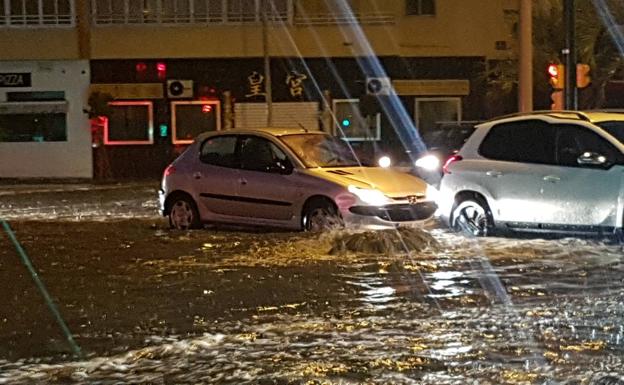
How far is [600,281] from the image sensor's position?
1103 cm

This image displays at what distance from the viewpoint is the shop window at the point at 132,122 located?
3725 centimetres

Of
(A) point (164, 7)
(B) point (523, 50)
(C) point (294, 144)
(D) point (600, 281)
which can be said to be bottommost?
(D) point (600, 281)

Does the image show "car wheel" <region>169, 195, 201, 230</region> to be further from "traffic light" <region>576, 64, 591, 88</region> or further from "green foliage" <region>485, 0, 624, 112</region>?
"green foliage" <region>485, 0, 624, 112</region>

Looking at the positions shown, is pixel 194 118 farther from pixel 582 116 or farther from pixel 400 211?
pixel 582 116

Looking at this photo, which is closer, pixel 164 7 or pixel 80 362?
pixel 80 362

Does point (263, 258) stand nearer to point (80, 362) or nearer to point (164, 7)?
point (80, 362)

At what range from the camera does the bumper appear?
14.2m

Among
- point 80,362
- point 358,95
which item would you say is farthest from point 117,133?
point 80,362

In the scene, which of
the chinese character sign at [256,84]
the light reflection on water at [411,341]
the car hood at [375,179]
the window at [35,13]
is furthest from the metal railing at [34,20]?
the light reflection on water at [411,341]

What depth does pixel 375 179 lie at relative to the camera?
1469 centimetres

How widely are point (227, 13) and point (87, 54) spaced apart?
15.1ft

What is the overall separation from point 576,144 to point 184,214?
223 inches

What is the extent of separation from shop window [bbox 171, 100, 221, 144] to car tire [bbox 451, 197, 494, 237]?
75.4ft

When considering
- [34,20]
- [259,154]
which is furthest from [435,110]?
[259,154]
